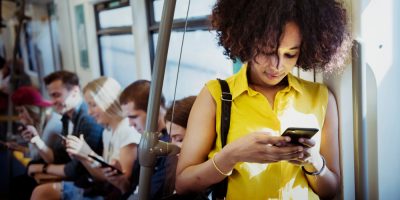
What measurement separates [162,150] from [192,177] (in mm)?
102

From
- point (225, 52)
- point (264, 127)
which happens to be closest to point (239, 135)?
point (264, 127)

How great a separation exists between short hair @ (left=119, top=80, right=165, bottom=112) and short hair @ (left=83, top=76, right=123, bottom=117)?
0.08 feet

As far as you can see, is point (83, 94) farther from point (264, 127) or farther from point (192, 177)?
point (264, 127)

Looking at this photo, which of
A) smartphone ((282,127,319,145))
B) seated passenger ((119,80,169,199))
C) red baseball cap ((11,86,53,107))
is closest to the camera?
smartphone ((282,127,319,145))

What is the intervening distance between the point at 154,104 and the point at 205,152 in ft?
0.56

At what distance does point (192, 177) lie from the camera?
987 mm

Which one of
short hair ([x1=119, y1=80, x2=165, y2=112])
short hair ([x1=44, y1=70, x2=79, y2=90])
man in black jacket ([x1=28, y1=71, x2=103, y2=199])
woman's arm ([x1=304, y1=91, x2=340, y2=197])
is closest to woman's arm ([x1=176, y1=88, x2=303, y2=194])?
woman's arm ([x1=304, y1=91, x2=340, y2=197])

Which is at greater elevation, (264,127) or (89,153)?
(264,127)

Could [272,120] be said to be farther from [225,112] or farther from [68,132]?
[68,132]

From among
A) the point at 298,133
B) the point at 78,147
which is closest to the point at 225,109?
Answer: the point at 298,133

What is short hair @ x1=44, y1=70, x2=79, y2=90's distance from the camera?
1396 millimetres

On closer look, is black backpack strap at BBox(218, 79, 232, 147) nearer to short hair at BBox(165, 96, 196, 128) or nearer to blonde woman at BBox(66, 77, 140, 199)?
short hair at BBox(165, 96, 196, 128)

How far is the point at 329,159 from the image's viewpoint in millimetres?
914

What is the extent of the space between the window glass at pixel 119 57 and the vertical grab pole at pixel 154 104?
Answer: 0.22 meters
